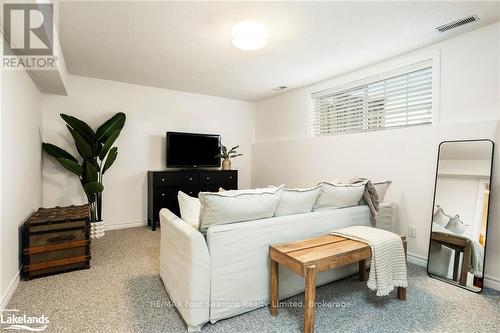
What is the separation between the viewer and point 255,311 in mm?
1909

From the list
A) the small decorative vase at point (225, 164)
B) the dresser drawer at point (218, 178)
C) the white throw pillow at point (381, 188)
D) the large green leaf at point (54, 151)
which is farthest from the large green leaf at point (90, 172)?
the white throw pillow at point (381, 188)

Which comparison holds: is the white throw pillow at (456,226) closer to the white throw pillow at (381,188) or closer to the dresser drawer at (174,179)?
the white throw pillow at (381,188)

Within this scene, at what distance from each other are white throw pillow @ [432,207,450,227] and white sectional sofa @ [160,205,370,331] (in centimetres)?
139

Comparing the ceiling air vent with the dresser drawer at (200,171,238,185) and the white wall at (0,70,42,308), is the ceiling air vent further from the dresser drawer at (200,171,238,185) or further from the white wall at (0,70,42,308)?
the white wall at (0,70,42,308)

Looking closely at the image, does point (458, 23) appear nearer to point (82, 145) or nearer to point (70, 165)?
point (82, 145)

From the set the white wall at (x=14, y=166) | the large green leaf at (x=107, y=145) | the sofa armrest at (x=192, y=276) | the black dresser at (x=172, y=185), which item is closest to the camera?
the sofa armrest at (x=192, y=276)

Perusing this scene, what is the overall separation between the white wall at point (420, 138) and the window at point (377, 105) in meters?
0.15

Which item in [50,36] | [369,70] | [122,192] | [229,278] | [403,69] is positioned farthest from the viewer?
[122,192]

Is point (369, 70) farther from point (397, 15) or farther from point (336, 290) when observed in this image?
point (336, 290)

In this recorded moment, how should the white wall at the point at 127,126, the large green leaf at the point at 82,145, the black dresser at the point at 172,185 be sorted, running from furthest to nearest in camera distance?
the black dresser at the point at 172,185, the white wall at the point at 127,126, the large green leaf at the point at 82,145

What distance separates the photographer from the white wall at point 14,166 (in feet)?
6.68

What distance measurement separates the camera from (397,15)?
2.25 m

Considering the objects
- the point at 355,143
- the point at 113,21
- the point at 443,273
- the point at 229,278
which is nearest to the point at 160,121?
the point at 113,21

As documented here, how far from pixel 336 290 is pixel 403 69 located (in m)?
2.55
